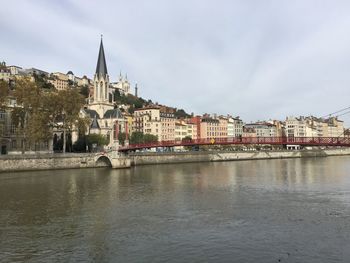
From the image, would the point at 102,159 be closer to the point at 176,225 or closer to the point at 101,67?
the point at 176,225

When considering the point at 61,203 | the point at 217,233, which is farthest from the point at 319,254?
the point at 61,203

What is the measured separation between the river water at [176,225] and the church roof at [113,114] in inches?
2989

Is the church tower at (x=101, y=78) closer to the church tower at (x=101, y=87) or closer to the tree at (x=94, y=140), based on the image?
the church tower at (x=101, y=87)

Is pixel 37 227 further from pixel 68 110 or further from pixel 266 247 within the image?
pixel 68 110

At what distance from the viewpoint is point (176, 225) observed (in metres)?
19.0

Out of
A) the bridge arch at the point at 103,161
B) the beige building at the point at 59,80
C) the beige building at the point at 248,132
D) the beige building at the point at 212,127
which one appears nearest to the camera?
the bridge arch at the point at 103,161

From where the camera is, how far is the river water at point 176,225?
14742 millimetres

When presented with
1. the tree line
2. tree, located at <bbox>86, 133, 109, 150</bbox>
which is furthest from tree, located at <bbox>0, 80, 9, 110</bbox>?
tree, located at <bbox>86, 133, 109, 150</bbox>

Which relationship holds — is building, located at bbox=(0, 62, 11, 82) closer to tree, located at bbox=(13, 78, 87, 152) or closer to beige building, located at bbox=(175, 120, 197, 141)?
beige building, located at bbox=(175, 120, 197, 141)

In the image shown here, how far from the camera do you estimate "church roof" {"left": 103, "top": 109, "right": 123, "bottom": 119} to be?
4211 inches

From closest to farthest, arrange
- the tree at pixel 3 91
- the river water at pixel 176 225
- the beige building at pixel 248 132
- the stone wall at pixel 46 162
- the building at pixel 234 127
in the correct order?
the river water at pixel 176 225 < the tree at pixel 3 91 < the stone wall at pixel 46 162 < the building at pixel 234 127 < the beige building at pixel 248 132

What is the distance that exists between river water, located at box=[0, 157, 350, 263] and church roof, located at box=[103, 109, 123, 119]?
249ft

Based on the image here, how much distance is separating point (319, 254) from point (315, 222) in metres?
5.23

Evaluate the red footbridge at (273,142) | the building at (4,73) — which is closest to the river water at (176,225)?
the red footbridge at (273,142)
